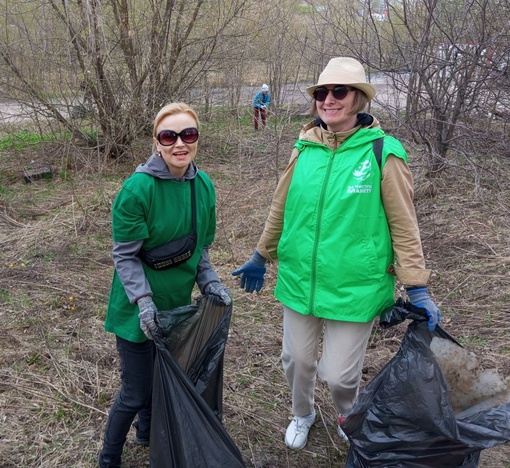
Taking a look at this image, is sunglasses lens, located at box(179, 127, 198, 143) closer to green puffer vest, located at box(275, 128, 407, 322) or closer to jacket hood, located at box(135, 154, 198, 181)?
jacket hood, located at box(135, 154, 198, 181)

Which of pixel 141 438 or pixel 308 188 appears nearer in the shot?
pixel 308 188

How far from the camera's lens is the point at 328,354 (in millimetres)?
2166

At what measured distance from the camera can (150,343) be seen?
→ 6.84 ft

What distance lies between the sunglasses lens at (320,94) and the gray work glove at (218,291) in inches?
33.9

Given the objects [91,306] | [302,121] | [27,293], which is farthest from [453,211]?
[302,121]

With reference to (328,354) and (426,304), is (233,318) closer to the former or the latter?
(328,354)

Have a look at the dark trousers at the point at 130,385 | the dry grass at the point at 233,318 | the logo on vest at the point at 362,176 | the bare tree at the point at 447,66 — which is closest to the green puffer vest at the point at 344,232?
the logo on vest at the point at 362,176

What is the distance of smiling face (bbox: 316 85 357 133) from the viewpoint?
2064 millimetres

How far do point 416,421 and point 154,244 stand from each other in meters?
1.14

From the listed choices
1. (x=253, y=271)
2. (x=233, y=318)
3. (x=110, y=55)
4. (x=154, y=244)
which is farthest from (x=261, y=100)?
(x=154, y=244)

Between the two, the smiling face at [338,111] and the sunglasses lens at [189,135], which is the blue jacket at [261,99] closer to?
the smiling face at [338,111]

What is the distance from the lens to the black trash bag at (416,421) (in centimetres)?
183

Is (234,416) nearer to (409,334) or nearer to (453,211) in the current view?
(409,334)

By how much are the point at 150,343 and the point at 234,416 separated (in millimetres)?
922
